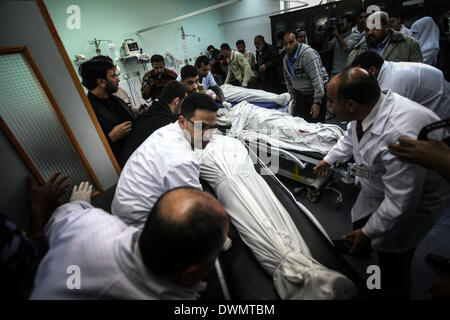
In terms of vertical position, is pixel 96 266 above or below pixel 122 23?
below

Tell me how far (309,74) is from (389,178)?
2.33 metres

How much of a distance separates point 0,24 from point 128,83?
465 cm

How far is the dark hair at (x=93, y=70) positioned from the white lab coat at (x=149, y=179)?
106 centimetres

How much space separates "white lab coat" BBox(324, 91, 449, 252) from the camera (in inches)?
42.3

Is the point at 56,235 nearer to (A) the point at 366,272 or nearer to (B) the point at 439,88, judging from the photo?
(A) the point at 366,272

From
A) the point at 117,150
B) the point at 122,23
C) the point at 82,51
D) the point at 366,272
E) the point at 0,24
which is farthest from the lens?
the point at 122,23

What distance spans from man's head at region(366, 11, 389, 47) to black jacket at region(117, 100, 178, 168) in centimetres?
253

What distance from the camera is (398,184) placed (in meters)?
1.08

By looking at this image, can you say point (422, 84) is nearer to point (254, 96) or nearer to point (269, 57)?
point (254, 96)

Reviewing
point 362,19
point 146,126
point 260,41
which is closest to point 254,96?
point 260,41

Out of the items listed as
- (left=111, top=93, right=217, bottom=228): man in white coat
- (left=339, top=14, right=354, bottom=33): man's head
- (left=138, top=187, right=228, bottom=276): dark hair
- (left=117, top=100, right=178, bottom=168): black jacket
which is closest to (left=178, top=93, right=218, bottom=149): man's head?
(left=111, top=93, right=217, bottom=228): man in white coat

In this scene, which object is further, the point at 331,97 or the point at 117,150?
the point at 117,150

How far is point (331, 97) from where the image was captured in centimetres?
133
